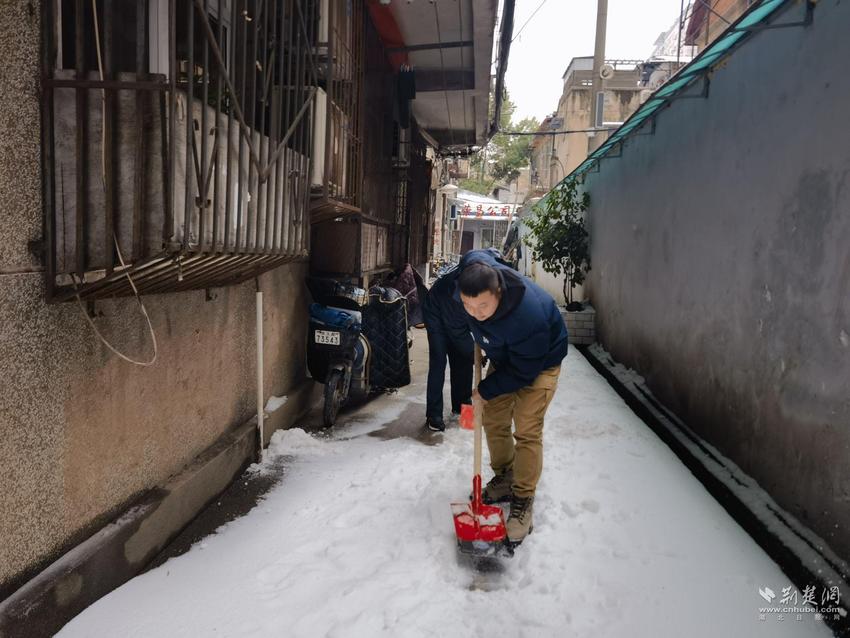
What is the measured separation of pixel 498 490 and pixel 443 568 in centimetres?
99

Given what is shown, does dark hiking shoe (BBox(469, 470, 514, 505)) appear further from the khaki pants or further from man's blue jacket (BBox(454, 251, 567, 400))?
man's blue jacket (BBox(454, 251, 567, 400))

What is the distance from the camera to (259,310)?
13.4 feet

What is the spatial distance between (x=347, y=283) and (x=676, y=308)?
3255 mm

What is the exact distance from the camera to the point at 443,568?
2.99 metres

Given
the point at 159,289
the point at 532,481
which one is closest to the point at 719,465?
the point at 532,481

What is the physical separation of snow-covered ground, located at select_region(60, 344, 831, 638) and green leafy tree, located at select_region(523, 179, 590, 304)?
612 cm

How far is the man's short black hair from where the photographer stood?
3062mm

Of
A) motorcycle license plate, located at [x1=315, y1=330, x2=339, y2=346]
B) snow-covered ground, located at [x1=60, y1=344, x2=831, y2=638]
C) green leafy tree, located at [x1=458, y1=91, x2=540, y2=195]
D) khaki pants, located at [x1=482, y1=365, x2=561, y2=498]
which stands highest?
green leafy tree, located at [x1=458, y1=91, x2=540, y2=195]

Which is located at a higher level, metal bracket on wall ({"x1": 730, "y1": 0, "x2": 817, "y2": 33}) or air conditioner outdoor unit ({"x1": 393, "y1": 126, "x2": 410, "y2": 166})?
air conditioner outdoor unit ({"x1": 393, "y1": 126, "x2": 410, "y2": 166})

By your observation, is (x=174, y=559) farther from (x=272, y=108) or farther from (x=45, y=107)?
(x=272, y=108)

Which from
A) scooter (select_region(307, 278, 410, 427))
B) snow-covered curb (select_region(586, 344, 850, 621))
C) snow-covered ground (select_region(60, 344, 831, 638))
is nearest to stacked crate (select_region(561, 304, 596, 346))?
snow-covered curb (select_region(586, 344, 850, 621))

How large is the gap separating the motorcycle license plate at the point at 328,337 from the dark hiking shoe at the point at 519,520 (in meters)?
2.35

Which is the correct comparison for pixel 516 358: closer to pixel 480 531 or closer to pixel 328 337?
pixel 480 531

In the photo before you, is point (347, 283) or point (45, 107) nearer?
point (45, 107)
